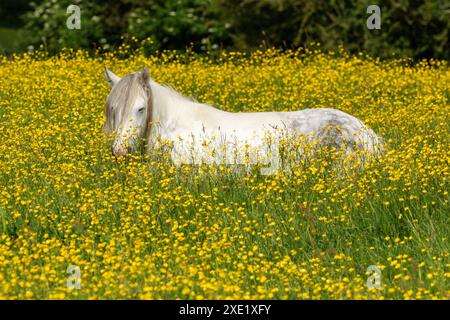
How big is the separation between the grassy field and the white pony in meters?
0.25

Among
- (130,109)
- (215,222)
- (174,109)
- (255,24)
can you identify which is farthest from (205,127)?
(255,24)

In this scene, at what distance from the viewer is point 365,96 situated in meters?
11.7

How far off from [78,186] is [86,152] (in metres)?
1.31

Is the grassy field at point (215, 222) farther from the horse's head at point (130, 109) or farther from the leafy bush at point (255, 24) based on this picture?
the leafy bush at point (255, 24)

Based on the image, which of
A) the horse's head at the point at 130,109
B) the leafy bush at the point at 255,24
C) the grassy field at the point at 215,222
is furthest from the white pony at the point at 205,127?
the leafy bush at the point at 255,24

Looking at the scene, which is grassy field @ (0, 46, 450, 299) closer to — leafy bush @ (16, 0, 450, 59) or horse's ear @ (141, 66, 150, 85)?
horse's ear @ (141, 66, 150, 85)

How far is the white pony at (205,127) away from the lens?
8.32 m

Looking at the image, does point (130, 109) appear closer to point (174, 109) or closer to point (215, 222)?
point (174, 109)

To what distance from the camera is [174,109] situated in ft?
28.8

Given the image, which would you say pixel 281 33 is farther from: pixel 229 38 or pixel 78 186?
pixel 78 186

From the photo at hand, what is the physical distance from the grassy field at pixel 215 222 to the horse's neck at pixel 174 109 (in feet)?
1.60

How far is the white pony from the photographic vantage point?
8.32 meters

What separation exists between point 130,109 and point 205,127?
804mm

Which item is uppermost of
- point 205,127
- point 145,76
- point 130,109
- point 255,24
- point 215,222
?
point 255,24
